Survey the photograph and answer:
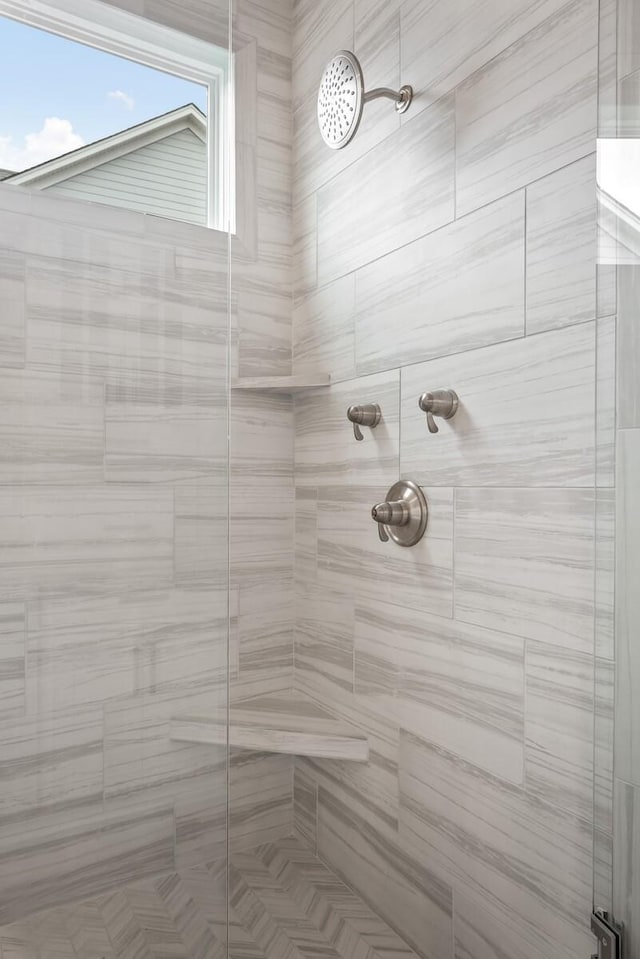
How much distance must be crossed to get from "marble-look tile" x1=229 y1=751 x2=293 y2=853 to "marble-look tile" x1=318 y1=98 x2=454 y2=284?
1283 millimetres

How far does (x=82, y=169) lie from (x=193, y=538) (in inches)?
17.7

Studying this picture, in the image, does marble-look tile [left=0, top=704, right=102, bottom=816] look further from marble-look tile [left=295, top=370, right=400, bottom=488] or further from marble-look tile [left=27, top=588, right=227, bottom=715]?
marble-look tile [left=295, top=370, right=400, bottom=488]

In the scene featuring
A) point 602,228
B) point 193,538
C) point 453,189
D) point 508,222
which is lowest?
point 193,538

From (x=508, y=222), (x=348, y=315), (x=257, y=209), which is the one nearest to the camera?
(x=508, y=222)

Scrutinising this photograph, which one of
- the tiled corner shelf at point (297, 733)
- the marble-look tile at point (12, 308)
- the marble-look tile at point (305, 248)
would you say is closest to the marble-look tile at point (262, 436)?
the marble-look tile at point (305, 248)

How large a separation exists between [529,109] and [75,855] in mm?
1254

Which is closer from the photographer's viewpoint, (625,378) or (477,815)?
(625,378)

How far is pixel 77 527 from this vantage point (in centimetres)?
81

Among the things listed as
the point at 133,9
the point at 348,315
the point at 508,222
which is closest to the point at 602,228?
the point at 508,222

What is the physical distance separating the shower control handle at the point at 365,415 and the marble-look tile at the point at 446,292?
10 cm

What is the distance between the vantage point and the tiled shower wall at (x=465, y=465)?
3.53ft

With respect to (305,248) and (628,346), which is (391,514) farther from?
(305,248)

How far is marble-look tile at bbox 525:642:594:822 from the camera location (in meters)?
1.05

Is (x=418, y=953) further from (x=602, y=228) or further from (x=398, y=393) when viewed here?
(x=602, y=228)
